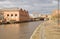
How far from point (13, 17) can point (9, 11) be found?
5503 millimetres

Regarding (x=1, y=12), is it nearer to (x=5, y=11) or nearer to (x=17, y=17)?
(x=5, y=11)

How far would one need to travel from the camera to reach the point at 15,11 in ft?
328

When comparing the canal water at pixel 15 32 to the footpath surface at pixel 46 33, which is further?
the canal water at pixel 15 32

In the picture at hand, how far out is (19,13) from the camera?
99.7 metres

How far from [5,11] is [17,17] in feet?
28.9

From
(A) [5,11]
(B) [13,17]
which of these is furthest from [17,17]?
(A) [5,11]

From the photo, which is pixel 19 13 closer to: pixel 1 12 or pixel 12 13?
pixel 12 13

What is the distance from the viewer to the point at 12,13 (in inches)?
3935

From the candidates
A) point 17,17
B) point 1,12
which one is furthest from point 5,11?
point 17,17

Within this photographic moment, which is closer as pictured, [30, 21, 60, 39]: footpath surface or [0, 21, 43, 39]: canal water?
[30, 21, 60, 39]: footpath surface

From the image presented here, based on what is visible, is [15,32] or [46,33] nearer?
[46,33]

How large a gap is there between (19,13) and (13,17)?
4.20 metres

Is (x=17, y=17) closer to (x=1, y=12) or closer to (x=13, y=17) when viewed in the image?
(x=13, y=17)

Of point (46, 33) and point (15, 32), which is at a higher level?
point (46, 33)
